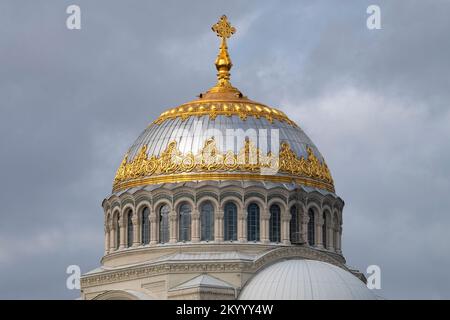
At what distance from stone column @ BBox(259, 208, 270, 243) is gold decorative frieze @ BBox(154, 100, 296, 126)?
576cm

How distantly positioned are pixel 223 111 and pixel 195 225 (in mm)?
7067

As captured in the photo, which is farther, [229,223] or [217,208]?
[229,223]

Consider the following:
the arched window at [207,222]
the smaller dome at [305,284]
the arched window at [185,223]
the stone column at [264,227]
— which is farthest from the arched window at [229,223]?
the smaller dome at [305,284]

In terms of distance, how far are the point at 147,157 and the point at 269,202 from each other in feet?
24.2

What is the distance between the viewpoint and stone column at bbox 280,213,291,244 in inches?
Result: 4016

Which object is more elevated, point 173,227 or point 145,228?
point 145,228

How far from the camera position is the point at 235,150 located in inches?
4043

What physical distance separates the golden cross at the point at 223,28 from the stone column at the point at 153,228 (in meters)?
12.3

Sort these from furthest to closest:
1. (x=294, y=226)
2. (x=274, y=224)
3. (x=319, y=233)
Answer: (x=319, y=233), (x=294, y=226), (x=274, y=224)

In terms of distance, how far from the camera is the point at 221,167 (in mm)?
102062

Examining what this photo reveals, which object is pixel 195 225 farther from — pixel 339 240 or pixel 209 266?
pixel 339 240

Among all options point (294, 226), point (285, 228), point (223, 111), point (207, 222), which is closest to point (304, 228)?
point (294, 226)
